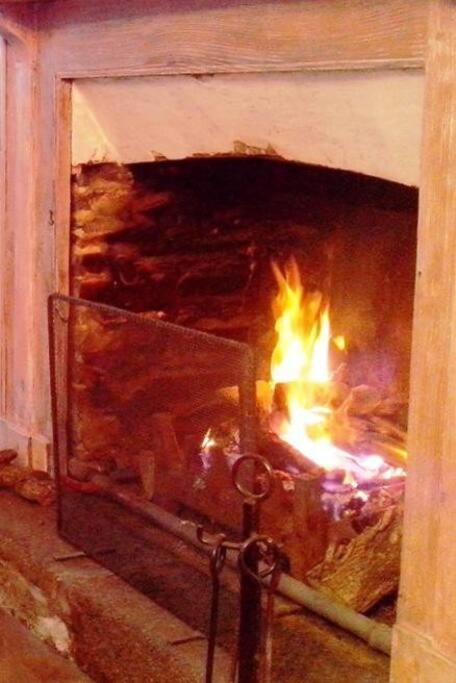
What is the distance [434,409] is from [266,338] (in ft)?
6.32

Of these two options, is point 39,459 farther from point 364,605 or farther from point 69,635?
point 364,605

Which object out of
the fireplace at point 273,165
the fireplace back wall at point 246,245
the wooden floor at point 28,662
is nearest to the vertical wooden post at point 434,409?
the fireplace at point 273,165

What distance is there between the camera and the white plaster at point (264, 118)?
114 inches

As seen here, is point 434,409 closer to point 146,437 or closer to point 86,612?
point 146,437

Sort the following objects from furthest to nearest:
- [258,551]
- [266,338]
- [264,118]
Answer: [266,338] → [264,118] → [258,551]

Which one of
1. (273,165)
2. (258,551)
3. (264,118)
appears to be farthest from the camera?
(273,165)

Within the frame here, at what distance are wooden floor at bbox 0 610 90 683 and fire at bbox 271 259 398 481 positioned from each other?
102 cm

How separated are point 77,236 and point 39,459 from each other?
83 cm

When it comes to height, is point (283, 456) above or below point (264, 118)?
below

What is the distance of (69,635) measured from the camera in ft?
11.8

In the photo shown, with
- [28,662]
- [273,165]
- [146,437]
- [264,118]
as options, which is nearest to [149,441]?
[146,437]

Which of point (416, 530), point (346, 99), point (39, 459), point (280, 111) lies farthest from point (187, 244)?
point (416, 530)

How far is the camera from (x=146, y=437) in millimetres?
3668

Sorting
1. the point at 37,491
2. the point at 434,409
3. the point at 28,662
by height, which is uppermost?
the point at 434,409
